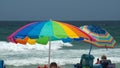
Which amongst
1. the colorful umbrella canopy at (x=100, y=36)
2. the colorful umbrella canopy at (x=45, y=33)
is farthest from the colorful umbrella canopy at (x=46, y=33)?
the colorful umbrella canopy at (x=100, y=36)

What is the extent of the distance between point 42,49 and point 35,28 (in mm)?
18881

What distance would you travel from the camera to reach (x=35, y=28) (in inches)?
282

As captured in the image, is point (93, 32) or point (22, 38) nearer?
point (22, 38)

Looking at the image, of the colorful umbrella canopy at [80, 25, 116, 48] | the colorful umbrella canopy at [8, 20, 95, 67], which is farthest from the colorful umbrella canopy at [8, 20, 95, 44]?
the colorful umbrella canopy at [80, 25, 116, 48]

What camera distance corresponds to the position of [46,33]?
6.93 metres

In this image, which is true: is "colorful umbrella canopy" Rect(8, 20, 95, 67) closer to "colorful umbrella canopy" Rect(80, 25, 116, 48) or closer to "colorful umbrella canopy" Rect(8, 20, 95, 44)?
"colorful umbrella canopy" Rect(8, 20, 95, 44)

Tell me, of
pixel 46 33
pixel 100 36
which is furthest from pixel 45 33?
pixel 100 36

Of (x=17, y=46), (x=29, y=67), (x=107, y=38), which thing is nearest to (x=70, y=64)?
(x=29, y=67)

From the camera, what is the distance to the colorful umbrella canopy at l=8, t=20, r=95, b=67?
6871 millimetres

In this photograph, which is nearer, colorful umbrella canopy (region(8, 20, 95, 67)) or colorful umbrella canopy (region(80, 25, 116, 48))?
colorful umbrella canopy (region(8, 20, 95, 67))

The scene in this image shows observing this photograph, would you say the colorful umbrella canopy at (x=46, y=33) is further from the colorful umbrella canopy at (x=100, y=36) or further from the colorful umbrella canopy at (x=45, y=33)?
the colorful umbrella canopy at (x=100, y=36)

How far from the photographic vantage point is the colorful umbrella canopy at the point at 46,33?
687 cm

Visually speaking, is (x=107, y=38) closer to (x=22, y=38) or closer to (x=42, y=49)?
(x=22, y=38)

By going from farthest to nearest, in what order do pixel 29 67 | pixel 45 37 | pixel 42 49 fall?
pixel 42 49 → pixel 29 67 → pixel 45 37
